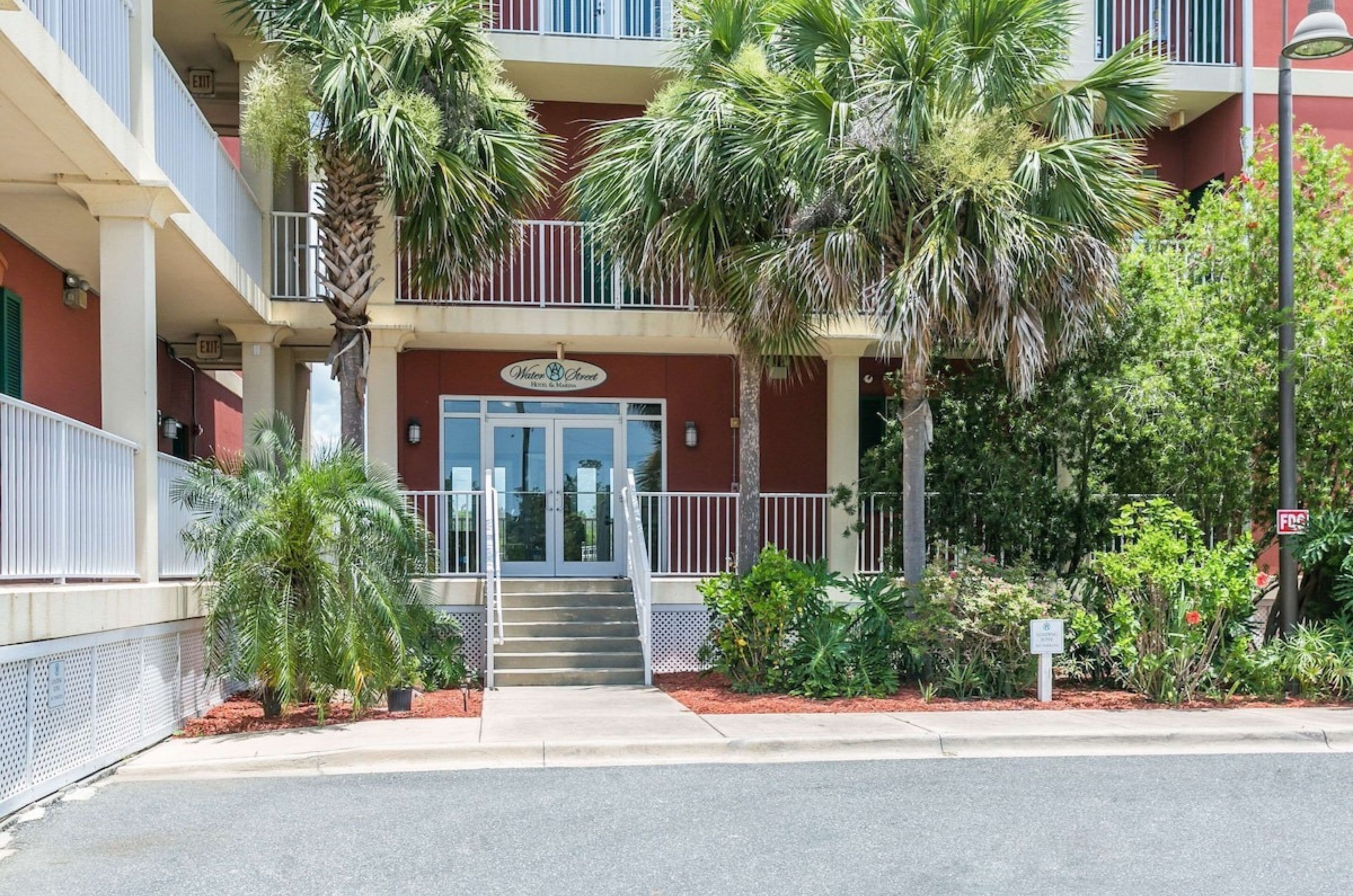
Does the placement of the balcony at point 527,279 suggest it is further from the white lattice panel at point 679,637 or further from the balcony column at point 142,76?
the balcony column at point 142,76

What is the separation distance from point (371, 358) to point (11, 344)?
4.13 metres

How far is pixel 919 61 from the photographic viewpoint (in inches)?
446

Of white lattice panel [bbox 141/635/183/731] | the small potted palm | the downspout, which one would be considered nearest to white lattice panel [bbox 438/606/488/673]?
the small potted palm

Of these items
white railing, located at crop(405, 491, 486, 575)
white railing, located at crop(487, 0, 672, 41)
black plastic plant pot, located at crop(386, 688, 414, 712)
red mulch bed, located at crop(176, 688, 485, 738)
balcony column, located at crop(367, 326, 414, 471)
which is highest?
white railing, located at crop(487, 0, 672, 41)

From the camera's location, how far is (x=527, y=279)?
15.6m

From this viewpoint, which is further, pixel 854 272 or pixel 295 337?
pixel 295 337

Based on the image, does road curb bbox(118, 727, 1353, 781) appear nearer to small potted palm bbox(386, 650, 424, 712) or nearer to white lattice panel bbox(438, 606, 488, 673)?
small potted palm bbox(386, 650, 424, 712)

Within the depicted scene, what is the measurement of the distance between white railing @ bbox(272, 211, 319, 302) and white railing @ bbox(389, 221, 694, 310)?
140mm

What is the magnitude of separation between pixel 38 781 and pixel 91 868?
174 cm

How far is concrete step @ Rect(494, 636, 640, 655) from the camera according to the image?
522 inches

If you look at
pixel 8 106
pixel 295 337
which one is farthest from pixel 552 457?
pixel 8 106

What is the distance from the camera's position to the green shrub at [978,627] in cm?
1155

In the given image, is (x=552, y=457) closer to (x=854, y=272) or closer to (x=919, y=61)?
(x=854, y=272)

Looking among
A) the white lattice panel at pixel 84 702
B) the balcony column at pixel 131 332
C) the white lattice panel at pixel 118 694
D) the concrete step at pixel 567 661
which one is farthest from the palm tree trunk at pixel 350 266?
the white lattice panel at pixel 118 694
